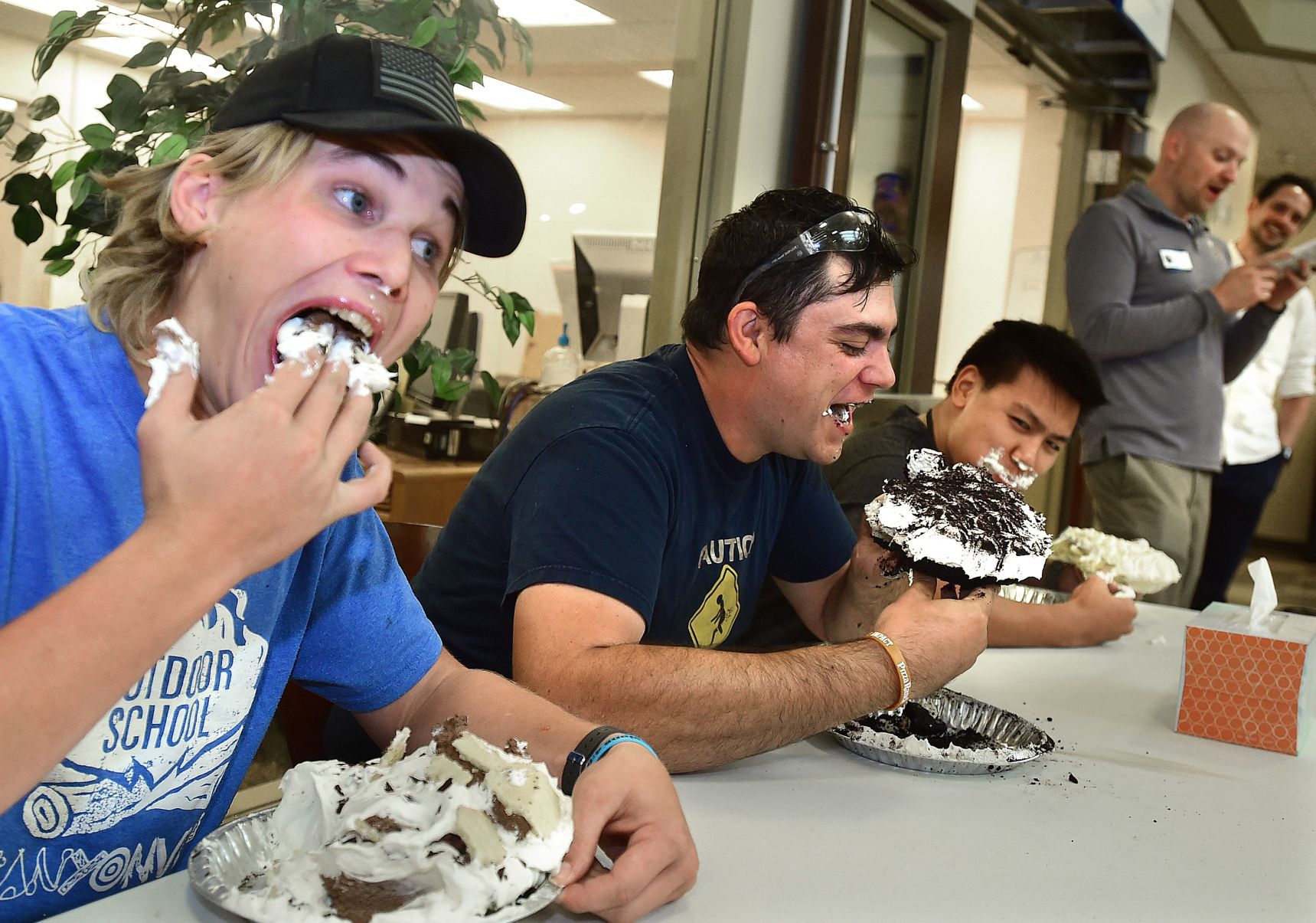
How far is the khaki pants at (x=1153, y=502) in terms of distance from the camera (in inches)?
138

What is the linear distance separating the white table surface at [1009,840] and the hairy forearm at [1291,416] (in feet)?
11.1

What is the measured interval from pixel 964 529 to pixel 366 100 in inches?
35.7

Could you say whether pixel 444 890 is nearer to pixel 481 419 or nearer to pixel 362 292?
pixel 362 292

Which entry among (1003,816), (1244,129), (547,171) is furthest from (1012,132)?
(1003,816)

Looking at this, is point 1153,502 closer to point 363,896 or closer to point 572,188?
point 572,188

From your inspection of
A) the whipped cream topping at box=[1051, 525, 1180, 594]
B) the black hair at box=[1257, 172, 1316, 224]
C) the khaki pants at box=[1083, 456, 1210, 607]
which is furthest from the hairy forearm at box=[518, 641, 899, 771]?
the black hair at box=[1257, 172, 1316, 224]

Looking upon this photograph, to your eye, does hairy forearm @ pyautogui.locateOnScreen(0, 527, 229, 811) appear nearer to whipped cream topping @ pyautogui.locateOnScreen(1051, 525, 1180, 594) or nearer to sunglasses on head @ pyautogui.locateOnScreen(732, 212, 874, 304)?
sunglasses on head @ pyautogui.locateOnScreen(732, 212, 874, 304)

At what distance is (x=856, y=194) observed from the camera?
151 inches

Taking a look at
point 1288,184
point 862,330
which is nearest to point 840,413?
point 862,330

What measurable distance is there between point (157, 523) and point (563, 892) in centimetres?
40

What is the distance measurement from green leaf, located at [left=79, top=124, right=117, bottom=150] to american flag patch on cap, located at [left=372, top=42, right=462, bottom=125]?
1.08 metres

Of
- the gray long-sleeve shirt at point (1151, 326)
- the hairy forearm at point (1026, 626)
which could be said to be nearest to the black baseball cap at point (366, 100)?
the hairy forearm at point (1026, 626)

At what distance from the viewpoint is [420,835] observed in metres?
0.78

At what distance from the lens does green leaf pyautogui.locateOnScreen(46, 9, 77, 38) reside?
1793 mm
